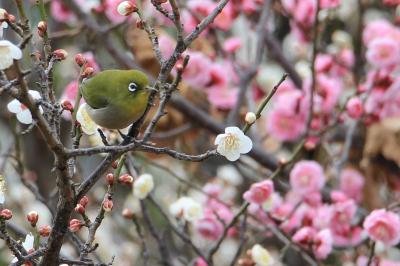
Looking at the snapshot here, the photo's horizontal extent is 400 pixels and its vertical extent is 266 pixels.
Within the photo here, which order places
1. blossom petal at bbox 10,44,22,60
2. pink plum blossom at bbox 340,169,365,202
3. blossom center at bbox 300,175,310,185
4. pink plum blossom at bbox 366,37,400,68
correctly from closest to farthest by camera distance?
blossom petal at bbox 10,44,22,60
blossom center at bbox 300,175,310,185
pink plum blossom at bbox 366,37,400,68
pink plum blossom at bbox 340,169,365,202

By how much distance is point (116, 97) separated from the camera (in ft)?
4.16

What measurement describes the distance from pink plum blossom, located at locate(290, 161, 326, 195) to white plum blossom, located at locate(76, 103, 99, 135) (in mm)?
1302

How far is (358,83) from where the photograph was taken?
3.08m

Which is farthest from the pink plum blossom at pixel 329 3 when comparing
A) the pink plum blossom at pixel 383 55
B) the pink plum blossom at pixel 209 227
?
the pink plum blossom at pixel 209 227

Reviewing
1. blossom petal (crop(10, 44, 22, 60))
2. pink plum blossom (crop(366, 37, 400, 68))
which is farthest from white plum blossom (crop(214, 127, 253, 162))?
pink plum blossom (crop(366, 37, 400, 68))

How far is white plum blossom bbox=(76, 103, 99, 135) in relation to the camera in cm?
140

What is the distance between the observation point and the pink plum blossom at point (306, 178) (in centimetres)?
257

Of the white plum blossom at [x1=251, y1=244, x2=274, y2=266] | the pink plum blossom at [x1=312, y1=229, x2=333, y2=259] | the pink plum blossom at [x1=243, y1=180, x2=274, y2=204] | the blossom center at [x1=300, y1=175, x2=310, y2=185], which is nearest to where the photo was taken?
the white plum blossom at [x1=251, y1=244, x2=274, y2=266]

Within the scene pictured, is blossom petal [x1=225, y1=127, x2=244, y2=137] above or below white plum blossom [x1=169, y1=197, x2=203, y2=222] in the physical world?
below

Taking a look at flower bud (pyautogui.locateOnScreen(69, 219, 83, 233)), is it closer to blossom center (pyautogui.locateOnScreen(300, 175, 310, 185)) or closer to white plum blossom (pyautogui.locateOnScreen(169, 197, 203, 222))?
white plum blossom (pyautogui.locateOnScreen(169, 197, 203, 222))

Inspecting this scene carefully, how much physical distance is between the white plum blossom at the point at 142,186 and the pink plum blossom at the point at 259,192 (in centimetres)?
27

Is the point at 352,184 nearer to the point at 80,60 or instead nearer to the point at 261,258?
the point at 261,258

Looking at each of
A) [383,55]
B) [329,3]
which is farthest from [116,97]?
[329,3]

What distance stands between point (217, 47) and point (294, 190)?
2.82 feet
